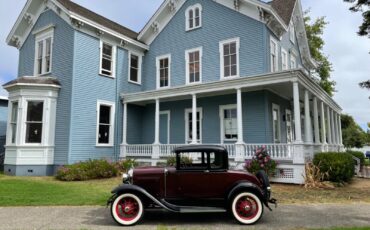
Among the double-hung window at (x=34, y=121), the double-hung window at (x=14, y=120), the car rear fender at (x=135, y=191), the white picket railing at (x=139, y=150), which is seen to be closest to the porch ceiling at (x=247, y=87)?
the white picket railing at (x=139, y=150)

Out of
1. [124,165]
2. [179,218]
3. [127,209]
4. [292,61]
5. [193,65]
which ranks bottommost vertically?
[179,218]

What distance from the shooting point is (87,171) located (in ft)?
41.8

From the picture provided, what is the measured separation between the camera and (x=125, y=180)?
6.25 meters

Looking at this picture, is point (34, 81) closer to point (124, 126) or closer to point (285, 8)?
point (124, 126)

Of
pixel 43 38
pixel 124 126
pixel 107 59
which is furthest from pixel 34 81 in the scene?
pixel 124 126

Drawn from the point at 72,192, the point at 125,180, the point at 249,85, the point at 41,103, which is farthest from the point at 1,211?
the point at 249,85

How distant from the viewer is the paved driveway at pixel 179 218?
5633 millimetres

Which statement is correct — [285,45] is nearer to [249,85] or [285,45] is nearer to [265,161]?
[249,85]

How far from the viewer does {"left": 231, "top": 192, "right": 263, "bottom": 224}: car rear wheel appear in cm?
579

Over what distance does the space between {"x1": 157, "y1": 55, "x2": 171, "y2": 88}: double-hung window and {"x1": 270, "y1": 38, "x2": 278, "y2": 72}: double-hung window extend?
5950mm

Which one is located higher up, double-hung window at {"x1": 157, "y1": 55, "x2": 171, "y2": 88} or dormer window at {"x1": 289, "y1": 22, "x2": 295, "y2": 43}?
dormer window at {"x1": 289, "y1": 22, "x2": 295, "y2": 43}

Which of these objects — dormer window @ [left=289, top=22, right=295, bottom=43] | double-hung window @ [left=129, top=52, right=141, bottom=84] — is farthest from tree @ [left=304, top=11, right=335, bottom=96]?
double-hung window @ [left=129, top=52, right=141, bottom=84]

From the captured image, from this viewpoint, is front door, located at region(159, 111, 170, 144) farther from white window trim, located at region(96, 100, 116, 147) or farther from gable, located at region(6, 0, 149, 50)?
gable, located at region(6, 0, 149, 50)

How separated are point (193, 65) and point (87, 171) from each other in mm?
8141
